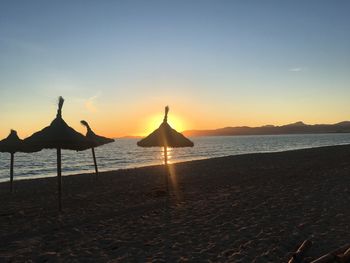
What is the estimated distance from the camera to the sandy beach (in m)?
8.21

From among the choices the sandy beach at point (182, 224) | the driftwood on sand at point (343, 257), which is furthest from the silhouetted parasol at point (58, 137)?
the driftwood on sand at point (343, 257)

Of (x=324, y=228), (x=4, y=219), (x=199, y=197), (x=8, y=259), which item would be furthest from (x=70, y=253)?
(x=199, y=197)

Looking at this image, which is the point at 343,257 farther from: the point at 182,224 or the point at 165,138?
the point at 165,138

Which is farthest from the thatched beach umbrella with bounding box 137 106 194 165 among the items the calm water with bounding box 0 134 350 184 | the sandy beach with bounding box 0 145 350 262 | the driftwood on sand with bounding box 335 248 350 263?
the calm water with bounding box 0 134 350 184

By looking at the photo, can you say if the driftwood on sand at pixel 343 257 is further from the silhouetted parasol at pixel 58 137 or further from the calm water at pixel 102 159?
the calm water at pixel 102 159

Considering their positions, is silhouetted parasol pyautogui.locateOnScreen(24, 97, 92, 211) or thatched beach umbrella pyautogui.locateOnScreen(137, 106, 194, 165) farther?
thatched beach umbrella pyautogui.locateOnScreen(137, 106, 194, 165)

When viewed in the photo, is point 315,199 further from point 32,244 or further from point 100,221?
point 32,244

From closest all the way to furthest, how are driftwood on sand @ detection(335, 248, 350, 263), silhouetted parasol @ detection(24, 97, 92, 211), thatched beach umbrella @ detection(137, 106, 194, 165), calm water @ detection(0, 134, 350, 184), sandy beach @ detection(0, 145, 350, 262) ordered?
driftwood on sand @ detection(335, 248, 350, 263), sandy beach @ detection(0, 145, 350, 262), silhouetted parasol @ detection(24, 97, 92, 211), thatched beach umbrella @ detection(137, 106, 194, 165), calm water @ detection(0, 134, 350, 184)

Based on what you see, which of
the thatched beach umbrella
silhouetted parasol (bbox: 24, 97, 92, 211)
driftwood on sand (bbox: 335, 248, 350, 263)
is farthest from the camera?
the thatched beach umbrella

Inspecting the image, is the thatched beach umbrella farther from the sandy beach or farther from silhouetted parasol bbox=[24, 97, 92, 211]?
silhouetted parasol bbox=[24, 97, 92, 211]

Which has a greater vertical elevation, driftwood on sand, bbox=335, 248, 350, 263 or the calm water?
driftwood on sand, bbox=335, 248, 350, 263

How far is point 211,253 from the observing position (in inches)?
317

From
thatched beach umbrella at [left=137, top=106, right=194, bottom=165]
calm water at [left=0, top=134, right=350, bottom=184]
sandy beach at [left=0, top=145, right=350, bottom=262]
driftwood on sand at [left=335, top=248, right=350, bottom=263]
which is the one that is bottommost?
calm water at [left=0, top=134, right=350, bottom=184]

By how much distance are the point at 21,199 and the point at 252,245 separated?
12.5 m
